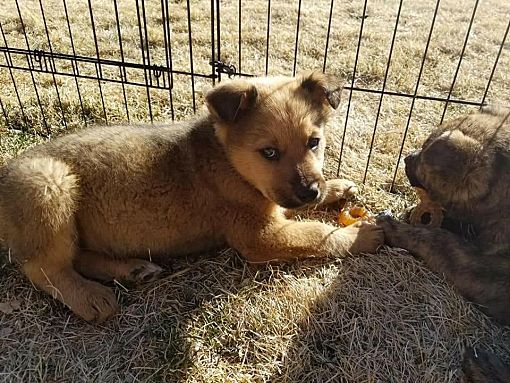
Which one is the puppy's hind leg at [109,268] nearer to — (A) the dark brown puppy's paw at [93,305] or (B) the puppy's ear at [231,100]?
(A) the dark brown puppy's paw at [93,305]

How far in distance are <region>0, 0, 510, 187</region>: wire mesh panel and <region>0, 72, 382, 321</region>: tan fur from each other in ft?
3.99

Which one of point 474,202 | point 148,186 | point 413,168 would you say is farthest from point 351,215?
point 148,186

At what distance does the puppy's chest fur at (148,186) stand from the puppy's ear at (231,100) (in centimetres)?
42

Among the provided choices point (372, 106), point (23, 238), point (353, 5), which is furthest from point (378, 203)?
point (353, 5)

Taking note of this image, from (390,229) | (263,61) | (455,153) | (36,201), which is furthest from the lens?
(263,61)

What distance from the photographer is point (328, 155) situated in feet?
19.0

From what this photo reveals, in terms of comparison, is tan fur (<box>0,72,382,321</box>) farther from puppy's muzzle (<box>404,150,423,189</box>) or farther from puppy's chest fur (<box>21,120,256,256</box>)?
puppy's muzzle (<box>404,150,423,189</box>)

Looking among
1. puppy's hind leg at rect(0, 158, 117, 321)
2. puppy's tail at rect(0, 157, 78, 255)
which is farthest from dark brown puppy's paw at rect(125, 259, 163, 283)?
puppy's tail at rect(0, 157, 78, 255)

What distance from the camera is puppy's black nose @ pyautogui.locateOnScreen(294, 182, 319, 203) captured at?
12.1 ft

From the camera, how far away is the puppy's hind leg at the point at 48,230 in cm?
367

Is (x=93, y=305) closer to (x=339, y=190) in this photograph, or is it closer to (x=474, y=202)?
(x=339, y=190)

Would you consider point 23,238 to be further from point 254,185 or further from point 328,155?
point 328,155

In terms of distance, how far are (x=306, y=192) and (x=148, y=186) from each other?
1.28 metres

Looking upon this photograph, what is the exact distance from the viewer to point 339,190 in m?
5.01
